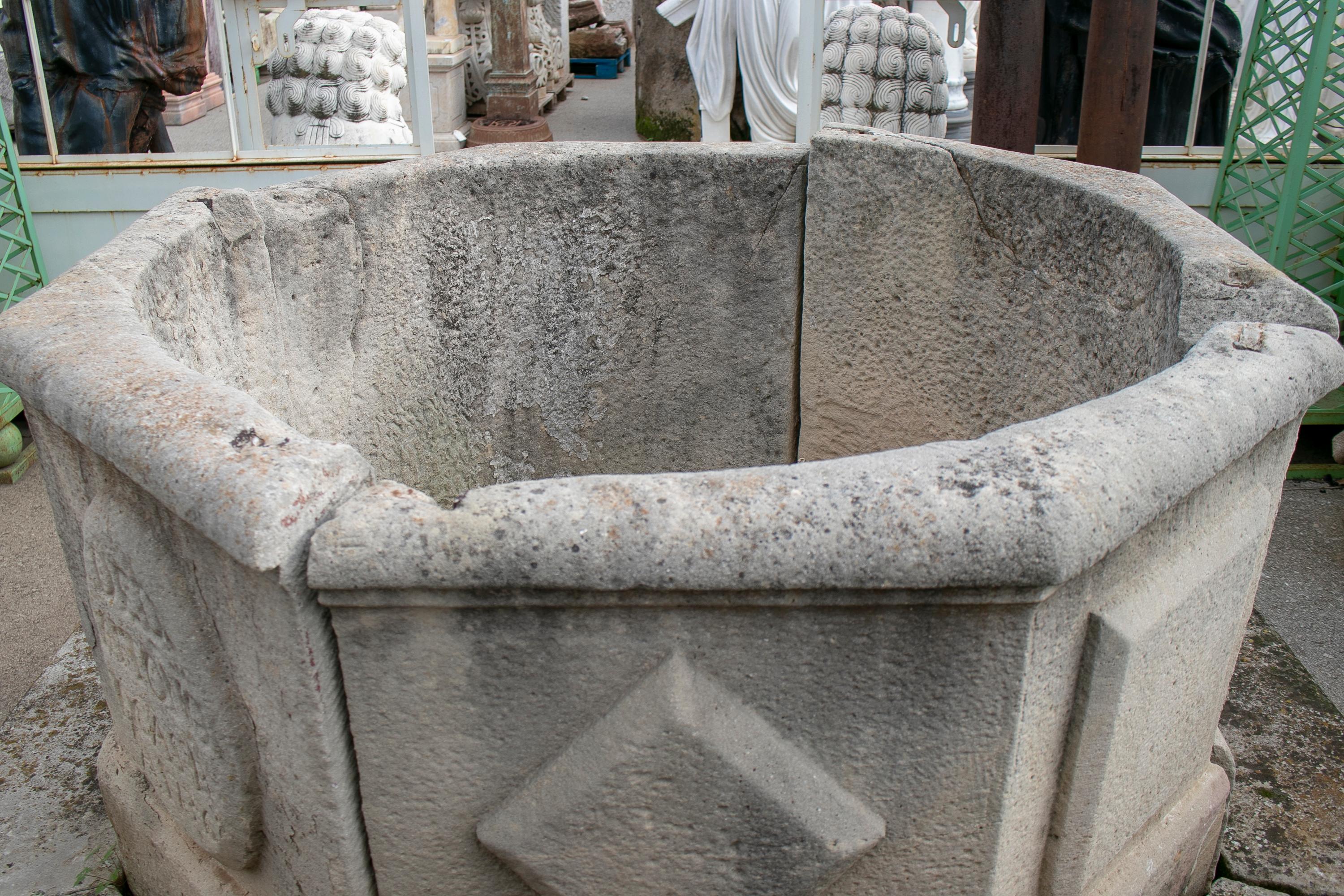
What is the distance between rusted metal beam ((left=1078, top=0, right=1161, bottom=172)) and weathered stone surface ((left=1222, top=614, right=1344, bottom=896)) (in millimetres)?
1601

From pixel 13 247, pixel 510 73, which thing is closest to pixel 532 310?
pixel 13 247

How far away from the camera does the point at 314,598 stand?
1.15 metres

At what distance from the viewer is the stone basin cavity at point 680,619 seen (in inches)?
42.9

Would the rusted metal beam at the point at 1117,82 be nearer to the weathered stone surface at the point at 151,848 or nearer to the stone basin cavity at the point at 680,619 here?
the stone basin cavity at the point at 680,619

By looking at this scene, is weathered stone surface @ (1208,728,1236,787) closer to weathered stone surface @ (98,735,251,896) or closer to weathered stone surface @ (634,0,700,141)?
weathered stone surface @ (98,735,251,896)

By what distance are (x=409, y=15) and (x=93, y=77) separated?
1332mm

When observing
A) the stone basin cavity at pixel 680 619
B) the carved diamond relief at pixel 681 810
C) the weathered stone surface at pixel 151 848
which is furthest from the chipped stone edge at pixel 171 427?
the weathered stone surface at pixel 151 848

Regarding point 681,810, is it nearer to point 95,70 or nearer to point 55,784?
point 55,784

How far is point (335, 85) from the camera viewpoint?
193 inches

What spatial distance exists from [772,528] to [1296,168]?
3120mm

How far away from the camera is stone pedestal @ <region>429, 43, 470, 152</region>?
703 centimetres

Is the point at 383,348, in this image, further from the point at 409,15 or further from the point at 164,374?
the point at 409,15

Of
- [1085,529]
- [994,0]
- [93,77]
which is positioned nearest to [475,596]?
[1085,529]

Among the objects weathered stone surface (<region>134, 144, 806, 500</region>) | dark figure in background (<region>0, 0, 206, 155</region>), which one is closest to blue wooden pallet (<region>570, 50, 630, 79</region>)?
dark figure in background (<region>0, 0, 206, 155</region>)
